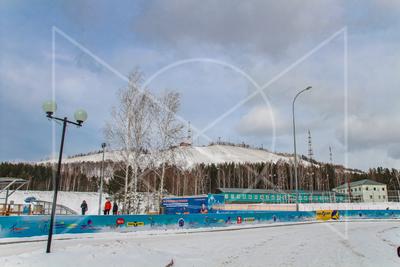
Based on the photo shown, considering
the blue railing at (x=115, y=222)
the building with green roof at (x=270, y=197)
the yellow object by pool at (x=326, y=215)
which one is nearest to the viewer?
the blue railing at (x=115, y=222)

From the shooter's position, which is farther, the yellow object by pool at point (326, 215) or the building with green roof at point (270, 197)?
the building with green roof at point (270, 197)

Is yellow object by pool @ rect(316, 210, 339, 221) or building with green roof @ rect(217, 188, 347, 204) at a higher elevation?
building with green roof @ rect(217, 188, 347, 204)

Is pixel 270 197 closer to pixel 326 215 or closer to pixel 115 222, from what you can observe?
pixel 326 215

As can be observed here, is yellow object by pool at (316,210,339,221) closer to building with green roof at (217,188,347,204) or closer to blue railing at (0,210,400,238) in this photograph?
blue railing at (0,210,400,238)

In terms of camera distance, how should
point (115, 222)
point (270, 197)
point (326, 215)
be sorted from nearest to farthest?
point (115, 222), point (326, 215), point (270, 197)

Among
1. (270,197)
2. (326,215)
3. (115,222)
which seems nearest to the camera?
(115,222)

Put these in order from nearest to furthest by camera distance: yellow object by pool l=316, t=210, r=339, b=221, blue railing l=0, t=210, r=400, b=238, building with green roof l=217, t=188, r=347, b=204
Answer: blue railing l=0, t=210, r=400, b=238
yellow object by pool l=316, t=210, r=339, b=221
building with green roof l=217, t=188, r=347, b=204

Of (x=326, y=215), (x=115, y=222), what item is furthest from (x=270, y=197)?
(x=115, y=222)

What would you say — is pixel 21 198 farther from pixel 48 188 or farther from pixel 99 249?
pixel 99 249

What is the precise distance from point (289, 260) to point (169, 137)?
1804cm

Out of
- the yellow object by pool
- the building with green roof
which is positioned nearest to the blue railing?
the yellow object by pool

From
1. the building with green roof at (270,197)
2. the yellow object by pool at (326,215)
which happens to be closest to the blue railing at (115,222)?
the yellow object by pool at (326,215)

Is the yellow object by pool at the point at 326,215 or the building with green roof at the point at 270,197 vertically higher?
the building with green roof at the point at 270,197

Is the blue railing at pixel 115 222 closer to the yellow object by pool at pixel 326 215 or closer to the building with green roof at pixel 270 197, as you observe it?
the yellow object by pool at pixel 326 215
